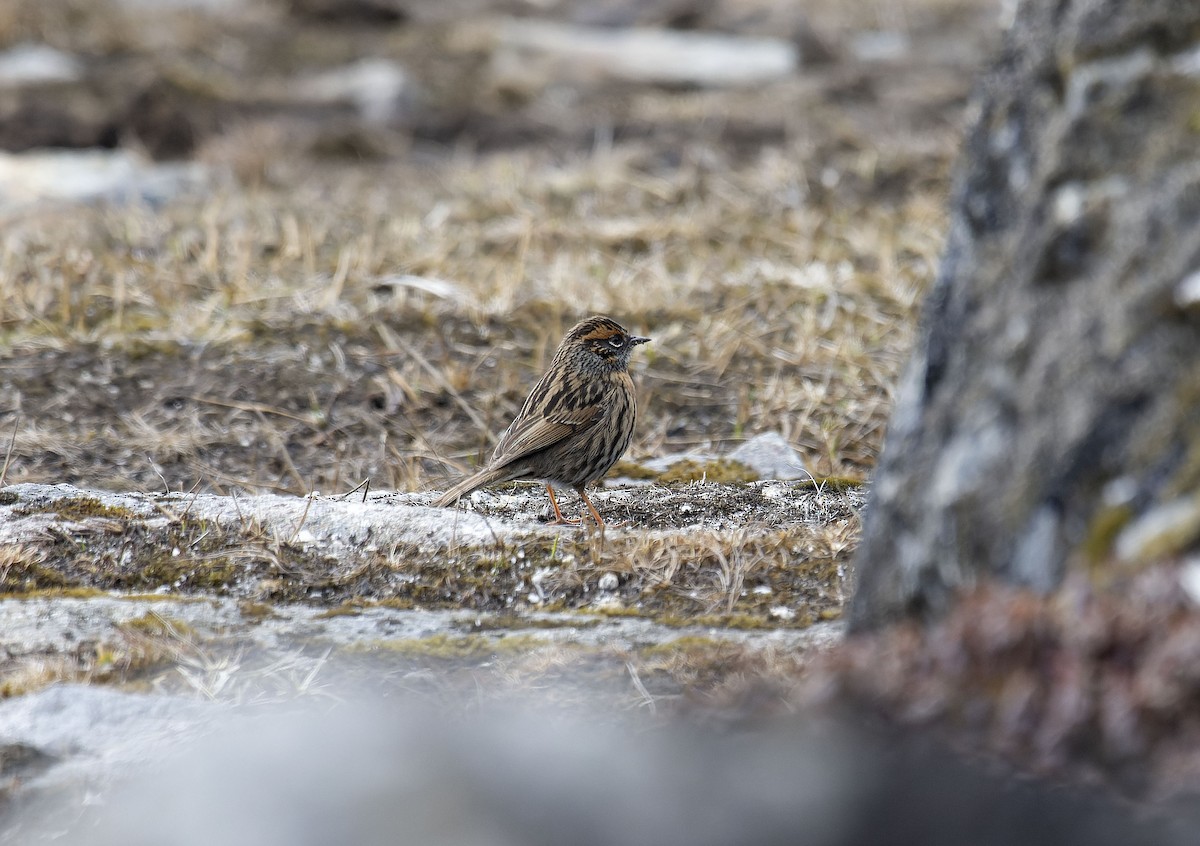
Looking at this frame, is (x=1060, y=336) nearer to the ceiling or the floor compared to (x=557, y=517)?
nearer to the ceiling

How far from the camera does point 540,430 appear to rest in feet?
→ 18.8

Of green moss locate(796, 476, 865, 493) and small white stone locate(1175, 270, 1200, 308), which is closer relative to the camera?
small white stone locate(1175, 270, 1200, 308)

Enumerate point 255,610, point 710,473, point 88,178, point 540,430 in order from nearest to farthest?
point 255,610
point 540,430
point 710,473
point 88,178

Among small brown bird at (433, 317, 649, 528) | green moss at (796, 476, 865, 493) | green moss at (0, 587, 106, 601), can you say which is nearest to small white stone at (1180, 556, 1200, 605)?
green moss at (796, 476, 865, 493)

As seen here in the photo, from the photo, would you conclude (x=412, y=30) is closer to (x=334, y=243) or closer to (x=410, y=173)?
(x=410, y=173)

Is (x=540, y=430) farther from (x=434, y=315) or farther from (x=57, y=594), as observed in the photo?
(x=434, y=315)

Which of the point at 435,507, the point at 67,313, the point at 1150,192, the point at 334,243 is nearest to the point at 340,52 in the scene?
the point at 334,243

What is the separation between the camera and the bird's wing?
5660mm

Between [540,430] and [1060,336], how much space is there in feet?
10.2

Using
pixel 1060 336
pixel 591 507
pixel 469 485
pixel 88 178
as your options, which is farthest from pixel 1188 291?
pixel 88 178

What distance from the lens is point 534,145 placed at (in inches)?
548

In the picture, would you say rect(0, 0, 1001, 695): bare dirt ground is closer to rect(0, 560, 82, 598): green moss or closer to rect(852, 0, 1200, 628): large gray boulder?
rect(0, 560, 82, 598): green moss

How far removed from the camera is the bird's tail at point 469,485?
534 cm

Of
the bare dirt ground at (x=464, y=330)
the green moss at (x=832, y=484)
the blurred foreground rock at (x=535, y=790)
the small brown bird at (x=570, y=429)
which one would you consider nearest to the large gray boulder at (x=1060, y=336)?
the blurred foreground rock at (x=535, y=790)
